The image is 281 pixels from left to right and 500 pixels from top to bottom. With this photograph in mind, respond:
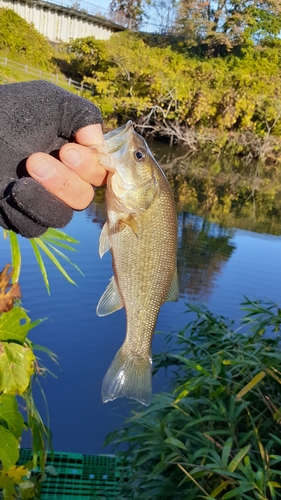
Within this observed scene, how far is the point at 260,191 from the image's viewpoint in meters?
16.8

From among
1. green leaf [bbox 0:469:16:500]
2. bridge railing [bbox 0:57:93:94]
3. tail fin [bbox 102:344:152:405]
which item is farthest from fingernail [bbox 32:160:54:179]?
bridge railing [bbox 0:57:93:94]

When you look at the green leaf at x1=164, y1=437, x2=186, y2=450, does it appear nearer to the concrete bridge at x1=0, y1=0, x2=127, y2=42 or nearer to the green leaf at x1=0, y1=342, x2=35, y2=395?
the green leaf at x1=0, y1=342, x2=35, y2=395

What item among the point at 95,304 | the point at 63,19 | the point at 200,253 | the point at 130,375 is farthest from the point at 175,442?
the point at 63,19

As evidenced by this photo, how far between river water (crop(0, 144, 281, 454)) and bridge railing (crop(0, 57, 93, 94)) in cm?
1490

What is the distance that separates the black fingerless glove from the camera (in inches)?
65.2

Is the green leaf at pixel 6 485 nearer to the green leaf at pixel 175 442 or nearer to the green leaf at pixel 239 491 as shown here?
the green leaf at pixel 175 442

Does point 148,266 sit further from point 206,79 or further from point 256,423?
point 206,79

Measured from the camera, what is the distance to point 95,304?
6203mm

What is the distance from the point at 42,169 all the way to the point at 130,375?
84 centimetres

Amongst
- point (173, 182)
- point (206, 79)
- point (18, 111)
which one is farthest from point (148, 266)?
point (206, 79)

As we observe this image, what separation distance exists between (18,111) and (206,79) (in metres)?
25.9

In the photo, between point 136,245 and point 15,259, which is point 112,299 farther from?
point 15,259

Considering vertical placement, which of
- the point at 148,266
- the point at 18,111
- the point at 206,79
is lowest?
the point at 148,266

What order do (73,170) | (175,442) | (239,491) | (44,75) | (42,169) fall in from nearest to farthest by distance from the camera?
(42,169), (73,170), (239,491), (175,442), (44,75)
